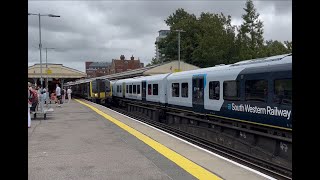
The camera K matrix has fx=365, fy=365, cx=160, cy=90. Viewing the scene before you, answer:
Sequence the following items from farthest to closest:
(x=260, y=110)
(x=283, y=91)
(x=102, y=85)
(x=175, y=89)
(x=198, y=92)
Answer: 1. (x=102, y=85)
2. (x=175, y=89)
3. (x=198, y=92)
4. (x=260, y=110)
5. (x=283, y=91)

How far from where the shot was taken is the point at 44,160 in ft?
26.2

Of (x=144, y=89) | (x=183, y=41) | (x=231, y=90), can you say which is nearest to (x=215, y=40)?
(x=183, y=41)

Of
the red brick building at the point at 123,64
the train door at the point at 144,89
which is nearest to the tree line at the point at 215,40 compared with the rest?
the train door at the point at 144,89

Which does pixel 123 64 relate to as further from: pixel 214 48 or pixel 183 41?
pixel 214 48

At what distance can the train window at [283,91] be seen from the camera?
9.48 m

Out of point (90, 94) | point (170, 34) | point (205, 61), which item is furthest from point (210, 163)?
point (170, 34)

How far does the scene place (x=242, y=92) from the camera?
12.0 meters

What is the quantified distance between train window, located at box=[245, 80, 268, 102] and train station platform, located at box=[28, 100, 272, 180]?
109 inches

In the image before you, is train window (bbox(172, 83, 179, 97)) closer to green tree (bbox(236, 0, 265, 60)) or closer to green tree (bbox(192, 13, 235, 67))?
green tree (bbox(192, 13, 235, 67))

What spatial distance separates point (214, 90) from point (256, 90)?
334 cm

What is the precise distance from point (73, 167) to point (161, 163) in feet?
5.77
